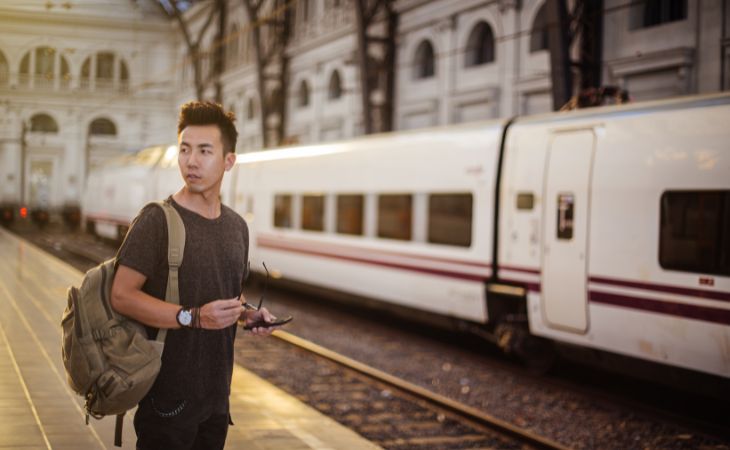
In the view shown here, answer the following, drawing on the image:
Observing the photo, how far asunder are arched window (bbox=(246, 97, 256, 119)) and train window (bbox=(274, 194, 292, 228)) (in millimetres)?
21361

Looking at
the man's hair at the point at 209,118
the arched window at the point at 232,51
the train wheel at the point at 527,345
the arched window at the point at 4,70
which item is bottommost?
the train wheel at the point at 527,345

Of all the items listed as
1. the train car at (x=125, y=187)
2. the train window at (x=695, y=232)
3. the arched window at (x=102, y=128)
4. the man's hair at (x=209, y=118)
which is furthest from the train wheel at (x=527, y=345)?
the arched window at (x=102, y=128)

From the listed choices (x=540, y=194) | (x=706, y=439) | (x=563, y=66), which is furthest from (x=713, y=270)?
(x=563, y=66)

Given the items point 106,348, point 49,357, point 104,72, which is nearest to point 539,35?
point 104,72

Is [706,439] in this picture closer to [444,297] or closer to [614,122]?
[614,122]

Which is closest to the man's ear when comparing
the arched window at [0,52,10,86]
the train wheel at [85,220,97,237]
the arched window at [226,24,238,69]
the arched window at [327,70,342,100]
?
the arched window at [0,52,10,86]

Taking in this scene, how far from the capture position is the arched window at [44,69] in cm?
2343

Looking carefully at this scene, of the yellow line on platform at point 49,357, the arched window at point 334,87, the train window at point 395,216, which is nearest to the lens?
the yellow line on platform at point 49,357

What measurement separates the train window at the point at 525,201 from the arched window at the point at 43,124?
100 ft

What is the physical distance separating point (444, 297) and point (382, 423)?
3.77m

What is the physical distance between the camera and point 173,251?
9.96 ft

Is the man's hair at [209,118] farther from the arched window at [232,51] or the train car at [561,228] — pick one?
the arched window at [232,51]

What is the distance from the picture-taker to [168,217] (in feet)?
10.0

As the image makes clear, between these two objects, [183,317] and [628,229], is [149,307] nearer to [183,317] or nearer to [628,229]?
[183,317]
